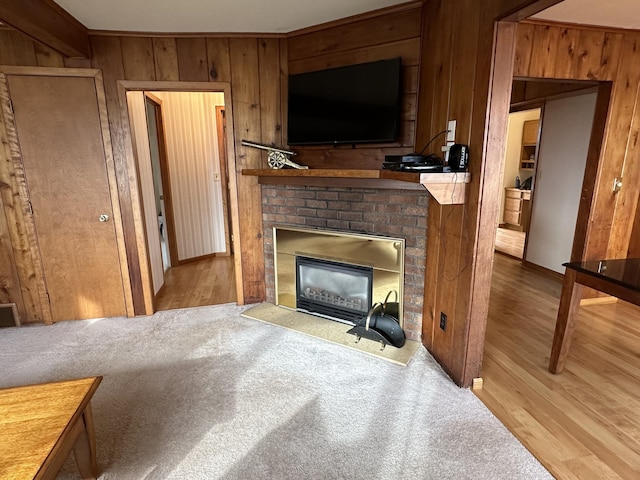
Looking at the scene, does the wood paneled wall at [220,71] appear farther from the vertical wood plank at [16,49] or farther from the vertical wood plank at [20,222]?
the vertical wood plank at [20,222]

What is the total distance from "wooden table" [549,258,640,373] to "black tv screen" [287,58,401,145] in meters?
1.36

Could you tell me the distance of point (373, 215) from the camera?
2594 mm

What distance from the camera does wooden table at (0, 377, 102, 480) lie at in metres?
1.09

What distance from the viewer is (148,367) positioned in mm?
2316

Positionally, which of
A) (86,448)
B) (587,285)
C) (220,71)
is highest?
(220,71)

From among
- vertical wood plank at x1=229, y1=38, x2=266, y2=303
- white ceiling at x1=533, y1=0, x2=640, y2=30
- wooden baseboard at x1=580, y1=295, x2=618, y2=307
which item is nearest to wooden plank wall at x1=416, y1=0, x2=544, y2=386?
white ceiling at x1=533, y1=0, x2=640, y2=30

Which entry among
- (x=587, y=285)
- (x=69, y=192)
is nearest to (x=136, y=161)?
(x=69, y=192)

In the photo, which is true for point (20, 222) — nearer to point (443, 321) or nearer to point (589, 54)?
point (443, 321)

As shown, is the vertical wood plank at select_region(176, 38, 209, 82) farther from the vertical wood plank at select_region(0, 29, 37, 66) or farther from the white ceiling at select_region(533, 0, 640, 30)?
Result: the white ceiling at select_region(533, 0, 640, 30)

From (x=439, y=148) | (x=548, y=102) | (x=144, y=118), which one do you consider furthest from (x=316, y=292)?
(x=548, y=102)

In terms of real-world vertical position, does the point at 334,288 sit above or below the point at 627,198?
below

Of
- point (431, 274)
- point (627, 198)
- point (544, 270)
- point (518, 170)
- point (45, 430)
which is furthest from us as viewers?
point (518, 170)

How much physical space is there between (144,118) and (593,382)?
4.25 m

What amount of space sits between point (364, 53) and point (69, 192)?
→ 2.53 m
